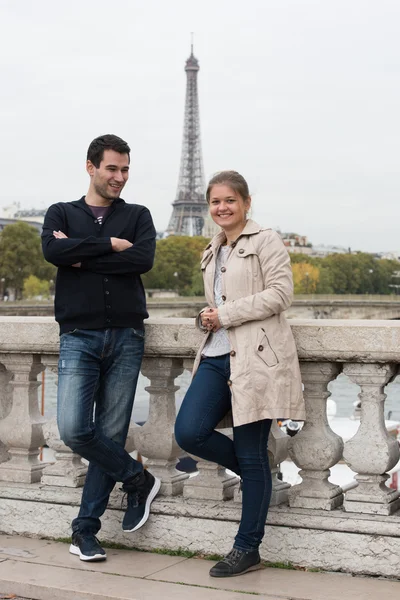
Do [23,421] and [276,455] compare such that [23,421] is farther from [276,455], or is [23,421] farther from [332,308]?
[332,308]

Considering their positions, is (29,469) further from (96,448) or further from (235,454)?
(235,454)

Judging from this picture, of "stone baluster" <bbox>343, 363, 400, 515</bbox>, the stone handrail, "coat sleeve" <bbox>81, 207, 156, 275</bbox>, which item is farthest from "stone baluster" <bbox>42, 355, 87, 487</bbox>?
"stone baluster" <bbox>343, 363, 400, 515</bbox>

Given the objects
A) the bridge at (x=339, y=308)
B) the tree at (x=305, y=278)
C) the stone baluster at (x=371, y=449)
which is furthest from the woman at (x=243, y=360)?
the tree at (x=305, y=278)

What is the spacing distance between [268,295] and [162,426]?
1107mm

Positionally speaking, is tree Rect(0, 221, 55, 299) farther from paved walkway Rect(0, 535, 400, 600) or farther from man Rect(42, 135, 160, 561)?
paved walkway Rect(0, 535, 400, 600)

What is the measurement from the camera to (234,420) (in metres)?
3.96

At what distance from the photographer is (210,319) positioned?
13.3ft

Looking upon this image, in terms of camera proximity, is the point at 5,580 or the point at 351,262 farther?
the point at 351,262

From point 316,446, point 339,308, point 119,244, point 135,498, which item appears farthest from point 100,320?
point 339,308

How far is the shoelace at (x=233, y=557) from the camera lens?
13.5 feet

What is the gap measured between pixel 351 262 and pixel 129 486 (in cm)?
13536

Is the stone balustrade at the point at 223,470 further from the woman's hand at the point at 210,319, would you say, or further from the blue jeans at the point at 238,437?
the woman's hand at the point at 210,319

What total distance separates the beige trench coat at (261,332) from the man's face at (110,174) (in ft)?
2.33

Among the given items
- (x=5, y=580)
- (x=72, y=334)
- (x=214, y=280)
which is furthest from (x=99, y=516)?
(x=214, y=280)
